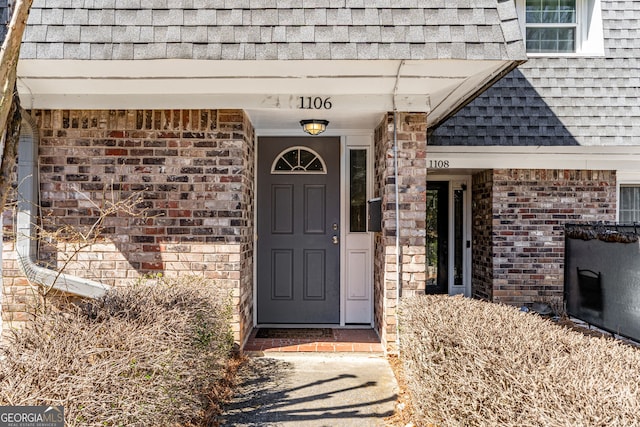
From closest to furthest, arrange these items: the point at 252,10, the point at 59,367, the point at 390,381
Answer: the point at 59,367 → the point at 252,10 → the point at 390,381

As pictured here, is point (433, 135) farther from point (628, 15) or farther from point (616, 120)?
point (628, 15)

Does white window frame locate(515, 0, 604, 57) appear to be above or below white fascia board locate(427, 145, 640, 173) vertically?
above

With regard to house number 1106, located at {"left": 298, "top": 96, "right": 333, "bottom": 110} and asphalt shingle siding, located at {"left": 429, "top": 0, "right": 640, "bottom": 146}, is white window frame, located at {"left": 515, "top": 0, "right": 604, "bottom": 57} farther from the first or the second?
house number 1106, located at {"left": 298, "top": 96, "right": 333, "bottom": 110}

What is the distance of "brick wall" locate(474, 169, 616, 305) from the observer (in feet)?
21.7

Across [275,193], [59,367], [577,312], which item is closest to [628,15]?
[577,312]

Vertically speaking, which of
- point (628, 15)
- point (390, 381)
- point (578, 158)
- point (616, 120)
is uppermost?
point (628, 15)

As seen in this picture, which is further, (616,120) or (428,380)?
(616,120)

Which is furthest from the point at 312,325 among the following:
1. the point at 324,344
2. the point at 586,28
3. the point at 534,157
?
the point at 586,28

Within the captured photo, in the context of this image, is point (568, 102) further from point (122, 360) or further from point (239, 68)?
point (122, 360)

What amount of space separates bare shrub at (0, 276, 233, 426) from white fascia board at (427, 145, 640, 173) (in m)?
4.36

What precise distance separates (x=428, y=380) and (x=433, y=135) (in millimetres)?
4148

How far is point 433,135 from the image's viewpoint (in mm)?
6289

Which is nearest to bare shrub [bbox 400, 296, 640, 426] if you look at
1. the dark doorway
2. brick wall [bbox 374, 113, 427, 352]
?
brick wall [bbox 374, 113, 427, 352]

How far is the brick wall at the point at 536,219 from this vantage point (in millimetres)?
6621
